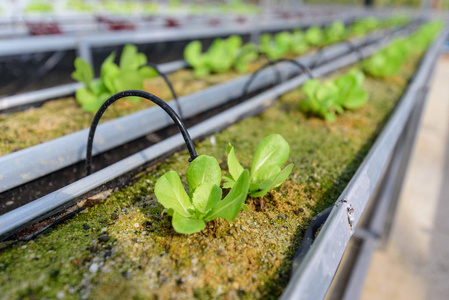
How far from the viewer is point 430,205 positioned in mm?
3279

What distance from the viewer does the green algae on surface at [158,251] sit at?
1.84 ft

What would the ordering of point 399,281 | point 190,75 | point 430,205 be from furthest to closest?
point 430,205 < point 399,281 < point 190,75

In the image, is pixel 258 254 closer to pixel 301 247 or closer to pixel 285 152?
pixel 301 247

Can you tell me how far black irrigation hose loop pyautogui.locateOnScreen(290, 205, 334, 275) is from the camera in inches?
24.7

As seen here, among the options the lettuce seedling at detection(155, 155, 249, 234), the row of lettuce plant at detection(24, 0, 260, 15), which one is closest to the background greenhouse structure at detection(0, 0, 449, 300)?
the lettuce seedling at detection(155, 155, 249, 234)

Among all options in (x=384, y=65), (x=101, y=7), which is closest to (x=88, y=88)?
(x=384, y=65)

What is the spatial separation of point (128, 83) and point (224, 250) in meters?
0.88

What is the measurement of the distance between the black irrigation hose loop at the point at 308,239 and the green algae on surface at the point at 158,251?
0.02 m

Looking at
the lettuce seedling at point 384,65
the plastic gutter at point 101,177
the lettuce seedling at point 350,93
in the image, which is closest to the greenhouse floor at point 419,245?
the lettuce seedling at point 384,65

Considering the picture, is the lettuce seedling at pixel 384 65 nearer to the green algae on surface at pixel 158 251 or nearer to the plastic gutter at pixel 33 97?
the green algae on surface at pixel 158 251

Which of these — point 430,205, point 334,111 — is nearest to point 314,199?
point 334,111

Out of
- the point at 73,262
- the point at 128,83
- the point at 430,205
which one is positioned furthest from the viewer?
the point at 430,205

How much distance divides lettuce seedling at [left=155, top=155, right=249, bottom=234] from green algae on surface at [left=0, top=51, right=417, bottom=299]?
48mm

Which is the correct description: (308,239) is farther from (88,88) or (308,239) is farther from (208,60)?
(208,60)
